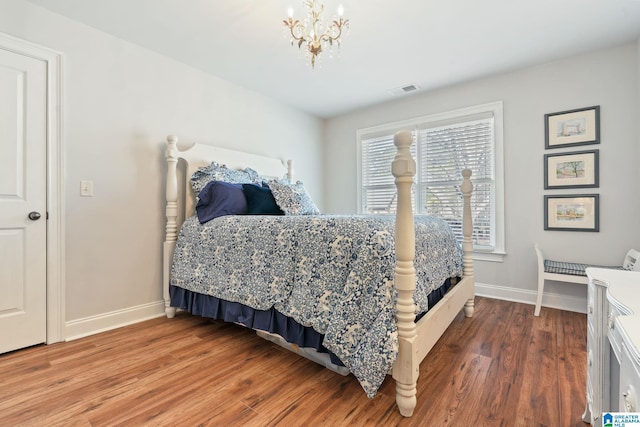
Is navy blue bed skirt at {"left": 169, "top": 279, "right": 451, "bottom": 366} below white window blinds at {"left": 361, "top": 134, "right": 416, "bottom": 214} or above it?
below

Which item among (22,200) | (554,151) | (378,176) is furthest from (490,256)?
(22,200)

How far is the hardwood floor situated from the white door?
242mm

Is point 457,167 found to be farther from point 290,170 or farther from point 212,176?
point 212,176

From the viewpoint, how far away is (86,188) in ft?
7.49

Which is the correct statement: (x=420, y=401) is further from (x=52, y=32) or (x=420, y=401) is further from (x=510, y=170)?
(x=52, y=32)

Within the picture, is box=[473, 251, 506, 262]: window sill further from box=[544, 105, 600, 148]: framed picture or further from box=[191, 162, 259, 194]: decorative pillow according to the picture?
box=[191, 162, 259, 194]: decorative pillow

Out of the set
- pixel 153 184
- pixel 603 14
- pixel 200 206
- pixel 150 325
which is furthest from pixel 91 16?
pixel 603 14

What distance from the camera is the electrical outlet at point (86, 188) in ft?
7.43

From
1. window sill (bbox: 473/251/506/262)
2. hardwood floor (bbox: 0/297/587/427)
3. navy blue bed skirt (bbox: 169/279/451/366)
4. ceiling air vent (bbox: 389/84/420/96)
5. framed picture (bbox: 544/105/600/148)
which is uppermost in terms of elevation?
ceiling air vent (bbox: 389/84/420/96)

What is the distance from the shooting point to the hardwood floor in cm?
134

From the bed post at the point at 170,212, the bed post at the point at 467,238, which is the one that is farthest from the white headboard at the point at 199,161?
the bed post at the point at 467,238

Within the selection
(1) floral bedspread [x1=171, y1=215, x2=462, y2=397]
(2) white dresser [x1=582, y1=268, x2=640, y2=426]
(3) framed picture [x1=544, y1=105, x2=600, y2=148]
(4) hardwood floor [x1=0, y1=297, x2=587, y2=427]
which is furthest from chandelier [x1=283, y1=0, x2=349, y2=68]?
(3) framed picture [x1=544, y1=105, x2=600, y2=148]

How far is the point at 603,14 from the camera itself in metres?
2.18

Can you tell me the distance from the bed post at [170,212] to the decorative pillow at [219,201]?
0.24 m
